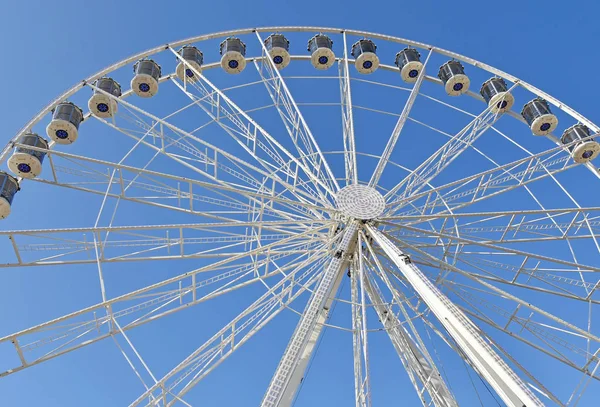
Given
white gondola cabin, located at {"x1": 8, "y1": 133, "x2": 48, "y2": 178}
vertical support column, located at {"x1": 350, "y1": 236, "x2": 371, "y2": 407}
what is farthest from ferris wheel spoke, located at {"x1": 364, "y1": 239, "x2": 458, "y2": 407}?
white gondola cabin, located at {"x1": 8, "y1": 133, "x2": 48, "y2": 178}

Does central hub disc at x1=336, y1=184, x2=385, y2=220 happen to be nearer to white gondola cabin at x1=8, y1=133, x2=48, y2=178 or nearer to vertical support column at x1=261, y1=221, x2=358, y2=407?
vertical support column at x1=261, y1=221, x2=358, y2=407

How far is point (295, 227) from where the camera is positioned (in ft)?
56.1

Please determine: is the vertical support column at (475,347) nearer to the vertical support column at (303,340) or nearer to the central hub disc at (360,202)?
the vertical support column at (303,340)

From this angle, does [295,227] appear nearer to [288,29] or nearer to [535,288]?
[535,288]

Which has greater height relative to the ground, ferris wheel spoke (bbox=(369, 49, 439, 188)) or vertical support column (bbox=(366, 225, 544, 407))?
ferris wheel spoke (bbox=(369, 49, 439, 188))

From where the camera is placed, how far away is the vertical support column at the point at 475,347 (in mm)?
9922

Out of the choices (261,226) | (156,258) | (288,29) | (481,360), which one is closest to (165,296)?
(156,258)

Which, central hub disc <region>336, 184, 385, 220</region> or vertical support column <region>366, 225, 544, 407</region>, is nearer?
vertical support column <region>366, 225, 544, 407</region>

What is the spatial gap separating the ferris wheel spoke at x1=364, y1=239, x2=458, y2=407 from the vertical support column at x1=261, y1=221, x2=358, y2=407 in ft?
4.84

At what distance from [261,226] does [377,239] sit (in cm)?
319

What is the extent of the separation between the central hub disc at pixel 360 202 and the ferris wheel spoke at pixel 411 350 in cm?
90

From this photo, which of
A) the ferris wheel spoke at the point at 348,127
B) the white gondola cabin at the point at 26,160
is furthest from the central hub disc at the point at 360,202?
the white gondola cabin at the point at 26,160

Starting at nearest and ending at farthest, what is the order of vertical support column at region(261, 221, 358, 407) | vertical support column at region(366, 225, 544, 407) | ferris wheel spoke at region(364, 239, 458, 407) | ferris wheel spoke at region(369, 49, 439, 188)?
vertical support column at region(366, 225, 544, 407) < vertical support column at region(261, 221, 358, 407) < ferris wheel spoke at region(364, 239, 458, 407) < ferris wheel spoke at region(369, 49, 439, 188)

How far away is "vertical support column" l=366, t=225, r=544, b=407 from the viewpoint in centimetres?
992
